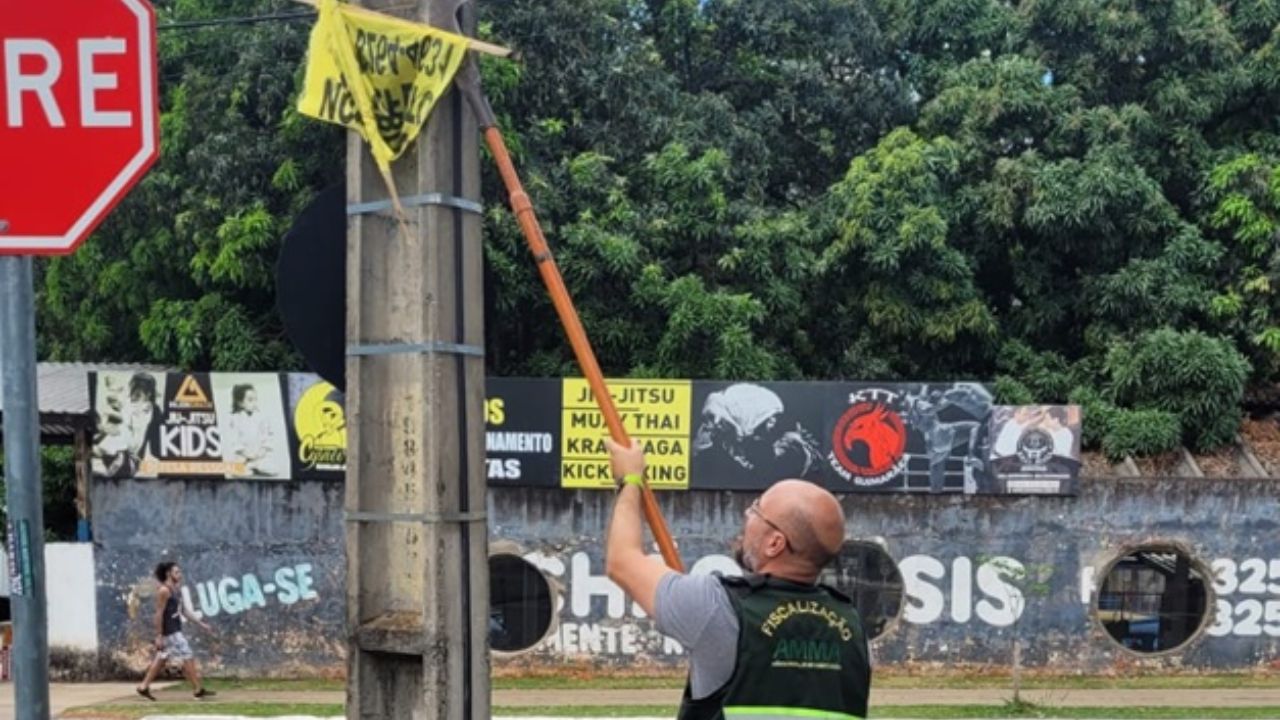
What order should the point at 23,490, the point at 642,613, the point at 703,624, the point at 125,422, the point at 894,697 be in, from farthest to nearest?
the point at 125,422 → the point at 642,613 → the point at 894,697 → the point at 703,624 → the point at 23,490

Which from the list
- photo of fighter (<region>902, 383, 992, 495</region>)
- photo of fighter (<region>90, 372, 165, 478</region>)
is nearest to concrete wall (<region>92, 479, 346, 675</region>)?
photo of fighter (<region>90, 372, 165, 478</region>)

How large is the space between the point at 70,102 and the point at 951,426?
13199 mm

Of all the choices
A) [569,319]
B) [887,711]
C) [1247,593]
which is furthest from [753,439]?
[569,319]

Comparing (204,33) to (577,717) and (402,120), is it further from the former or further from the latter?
(402,120)

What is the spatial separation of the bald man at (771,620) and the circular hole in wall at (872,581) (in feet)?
39.8

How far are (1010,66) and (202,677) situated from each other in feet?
47.3

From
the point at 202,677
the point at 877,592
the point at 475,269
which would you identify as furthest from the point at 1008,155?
the point at 475,269

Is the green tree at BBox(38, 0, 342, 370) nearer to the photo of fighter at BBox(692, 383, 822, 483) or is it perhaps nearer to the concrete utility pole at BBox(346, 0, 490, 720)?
the photo of fighter at BBox(692, 383, 822, 483)

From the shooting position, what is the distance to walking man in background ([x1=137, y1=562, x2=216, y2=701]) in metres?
13.2

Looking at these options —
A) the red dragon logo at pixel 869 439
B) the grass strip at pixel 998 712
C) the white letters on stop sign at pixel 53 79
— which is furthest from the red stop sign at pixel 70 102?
the red dragon logo at pixel 869 439

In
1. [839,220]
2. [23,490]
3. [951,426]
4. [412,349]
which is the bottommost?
[951,426]

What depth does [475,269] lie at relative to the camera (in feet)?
10.3

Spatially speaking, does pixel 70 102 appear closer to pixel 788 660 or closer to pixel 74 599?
pixel 788 660

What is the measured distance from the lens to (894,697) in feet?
43.2
